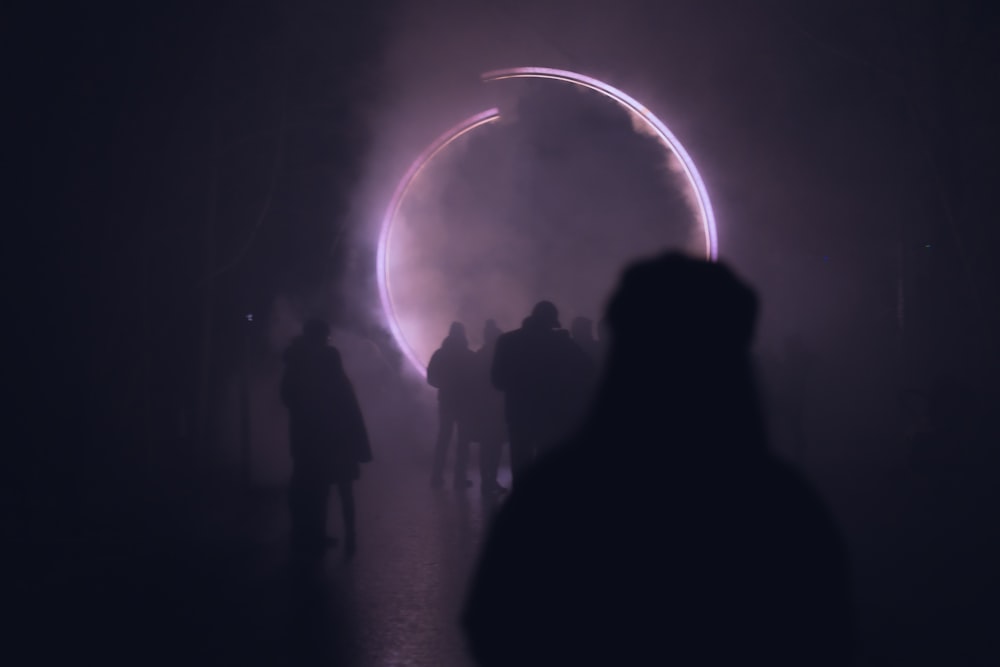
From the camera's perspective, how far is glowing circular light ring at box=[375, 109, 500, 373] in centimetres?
1476

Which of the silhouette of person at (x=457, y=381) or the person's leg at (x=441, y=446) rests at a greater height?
the silhouette of person at (x=457, y=381)

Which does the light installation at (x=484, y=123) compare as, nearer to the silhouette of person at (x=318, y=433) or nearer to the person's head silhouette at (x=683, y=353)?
the silhouette of person at (x=318, y=433)

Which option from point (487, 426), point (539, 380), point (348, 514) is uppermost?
point (539, 380)

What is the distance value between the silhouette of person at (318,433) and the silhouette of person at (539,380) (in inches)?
51.5

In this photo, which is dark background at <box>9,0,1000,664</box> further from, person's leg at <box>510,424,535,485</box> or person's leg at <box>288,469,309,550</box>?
person's leg at <box>510,424,535,485</box>

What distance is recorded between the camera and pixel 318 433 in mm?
8180

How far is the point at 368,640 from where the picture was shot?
552 cm

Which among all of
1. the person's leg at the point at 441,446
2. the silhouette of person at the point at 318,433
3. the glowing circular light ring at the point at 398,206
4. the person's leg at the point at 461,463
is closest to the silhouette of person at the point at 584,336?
the person's leg at the point at 461,463

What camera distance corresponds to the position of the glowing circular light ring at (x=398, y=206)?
14758 millimetres

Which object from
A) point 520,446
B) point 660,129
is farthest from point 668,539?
point 660,129

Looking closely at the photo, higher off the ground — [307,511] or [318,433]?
[318,433]

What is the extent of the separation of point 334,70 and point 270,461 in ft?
25.2

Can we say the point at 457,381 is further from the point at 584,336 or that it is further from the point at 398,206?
the point at 398,206

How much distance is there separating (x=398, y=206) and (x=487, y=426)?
15.0 feet
